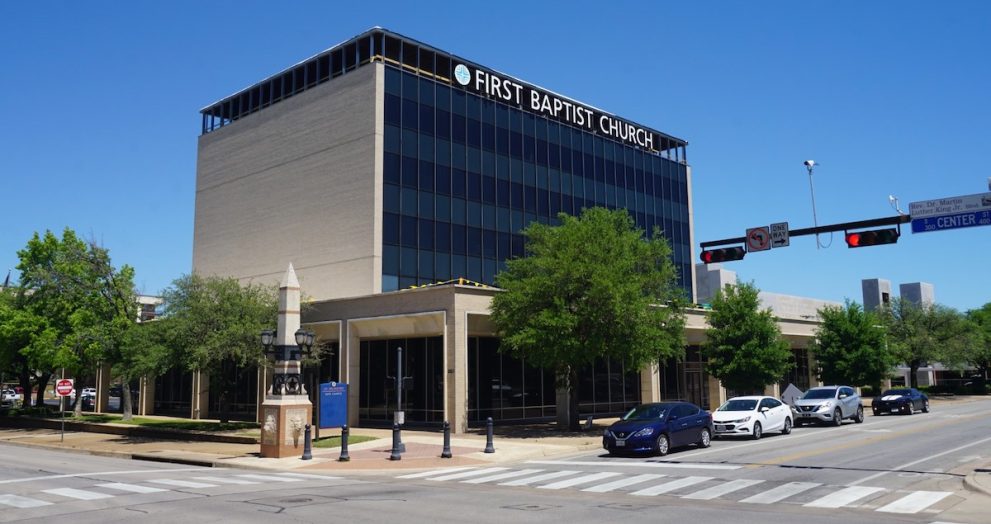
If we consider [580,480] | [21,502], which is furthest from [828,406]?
[21,502]

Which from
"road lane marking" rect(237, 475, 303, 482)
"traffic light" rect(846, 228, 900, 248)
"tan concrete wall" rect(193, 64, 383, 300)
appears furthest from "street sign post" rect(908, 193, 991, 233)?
"tan concrete wall" rect(193, 64, 383, 300)

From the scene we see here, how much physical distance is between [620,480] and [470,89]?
32970 mm

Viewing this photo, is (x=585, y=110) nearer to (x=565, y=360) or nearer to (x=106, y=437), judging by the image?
(x=565, y=360)

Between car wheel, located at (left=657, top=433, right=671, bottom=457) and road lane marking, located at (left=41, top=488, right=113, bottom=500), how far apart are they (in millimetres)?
14650

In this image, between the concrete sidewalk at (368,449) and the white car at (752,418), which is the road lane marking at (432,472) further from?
the white car at (752,418)

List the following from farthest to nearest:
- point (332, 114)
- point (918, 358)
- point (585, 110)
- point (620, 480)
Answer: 1. point (918, 358)
2. point (585, 110)
3. point (332, 114)
4. point (620, 480)

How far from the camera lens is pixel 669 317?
33562 mm

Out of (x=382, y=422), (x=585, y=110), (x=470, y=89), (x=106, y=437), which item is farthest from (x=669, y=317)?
(x=106, y=437)

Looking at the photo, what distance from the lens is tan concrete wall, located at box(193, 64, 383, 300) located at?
1601 inches

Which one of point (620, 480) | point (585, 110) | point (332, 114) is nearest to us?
point (620, 480)

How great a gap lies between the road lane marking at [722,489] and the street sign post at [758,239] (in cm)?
903

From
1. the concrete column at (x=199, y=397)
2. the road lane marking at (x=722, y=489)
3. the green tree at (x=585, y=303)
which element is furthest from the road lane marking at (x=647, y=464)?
the concrete column at (x=199, y=397)

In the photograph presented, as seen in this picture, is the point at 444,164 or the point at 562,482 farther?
the point at 444,164

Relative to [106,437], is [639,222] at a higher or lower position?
higher
